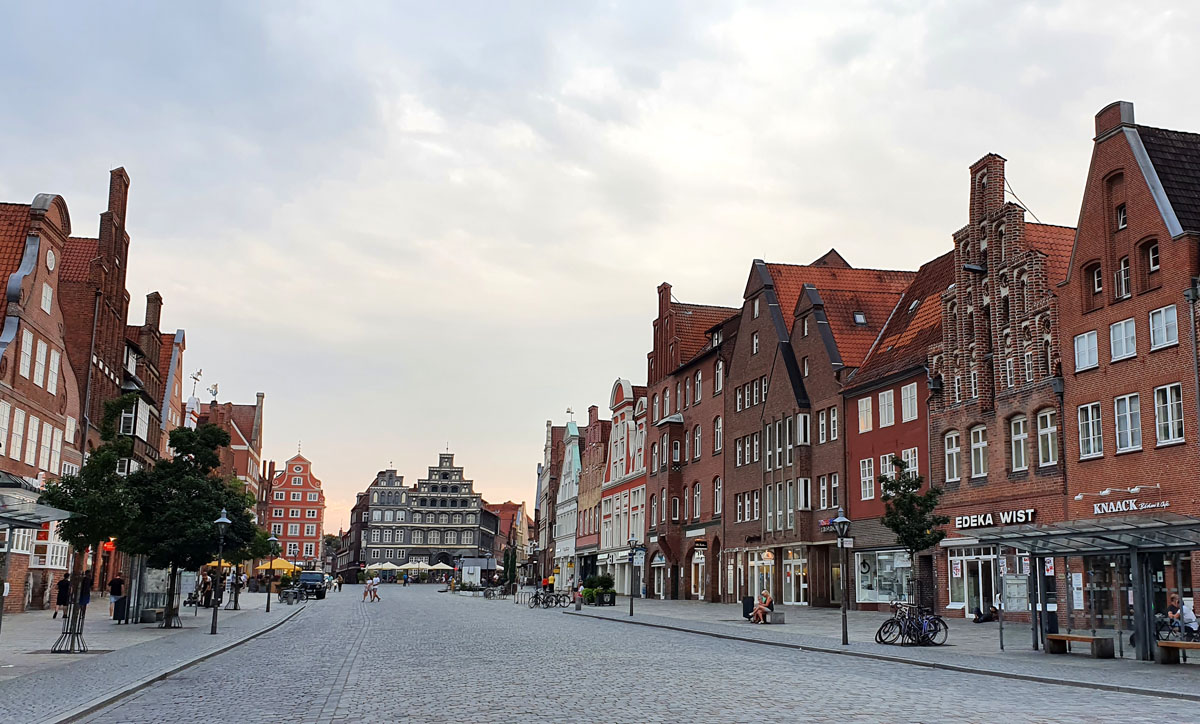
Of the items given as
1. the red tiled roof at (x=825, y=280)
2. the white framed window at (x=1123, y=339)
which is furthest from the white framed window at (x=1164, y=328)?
the red tiled roof at (x=825, y=280)

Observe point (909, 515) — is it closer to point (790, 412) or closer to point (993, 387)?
point (993, 387)

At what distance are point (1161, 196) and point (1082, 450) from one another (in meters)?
7.90

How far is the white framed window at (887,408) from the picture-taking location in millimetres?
47156

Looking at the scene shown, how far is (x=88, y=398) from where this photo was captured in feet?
165

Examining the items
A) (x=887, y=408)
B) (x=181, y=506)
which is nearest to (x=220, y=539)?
(x=181, y=506)

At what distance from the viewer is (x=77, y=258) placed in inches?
2178

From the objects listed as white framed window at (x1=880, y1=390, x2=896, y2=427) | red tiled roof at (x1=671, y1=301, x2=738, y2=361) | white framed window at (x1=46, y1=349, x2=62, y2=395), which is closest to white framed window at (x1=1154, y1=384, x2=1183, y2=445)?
white framed window at (x1=880, y1=390, x2=896, y2=427)

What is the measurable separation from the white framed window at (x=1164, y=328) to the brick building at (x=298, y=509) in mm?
145971

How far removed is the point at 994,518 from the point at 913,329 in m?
11.5

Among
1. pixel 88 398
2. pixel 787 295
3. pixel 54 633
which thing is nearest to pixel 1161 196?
pixel 787 295

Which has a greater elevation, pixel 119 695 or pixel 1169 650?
pixel 1169 650

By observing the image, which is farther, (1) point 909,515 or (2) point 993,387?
(2) point 993,387

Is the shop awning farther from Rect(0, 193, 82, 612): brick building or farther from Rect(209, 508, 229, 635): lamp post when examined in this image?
Rect(0, 193, 82, 612): brick building

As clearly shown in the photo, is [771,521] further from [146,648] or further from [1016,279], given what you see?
[146,648]
